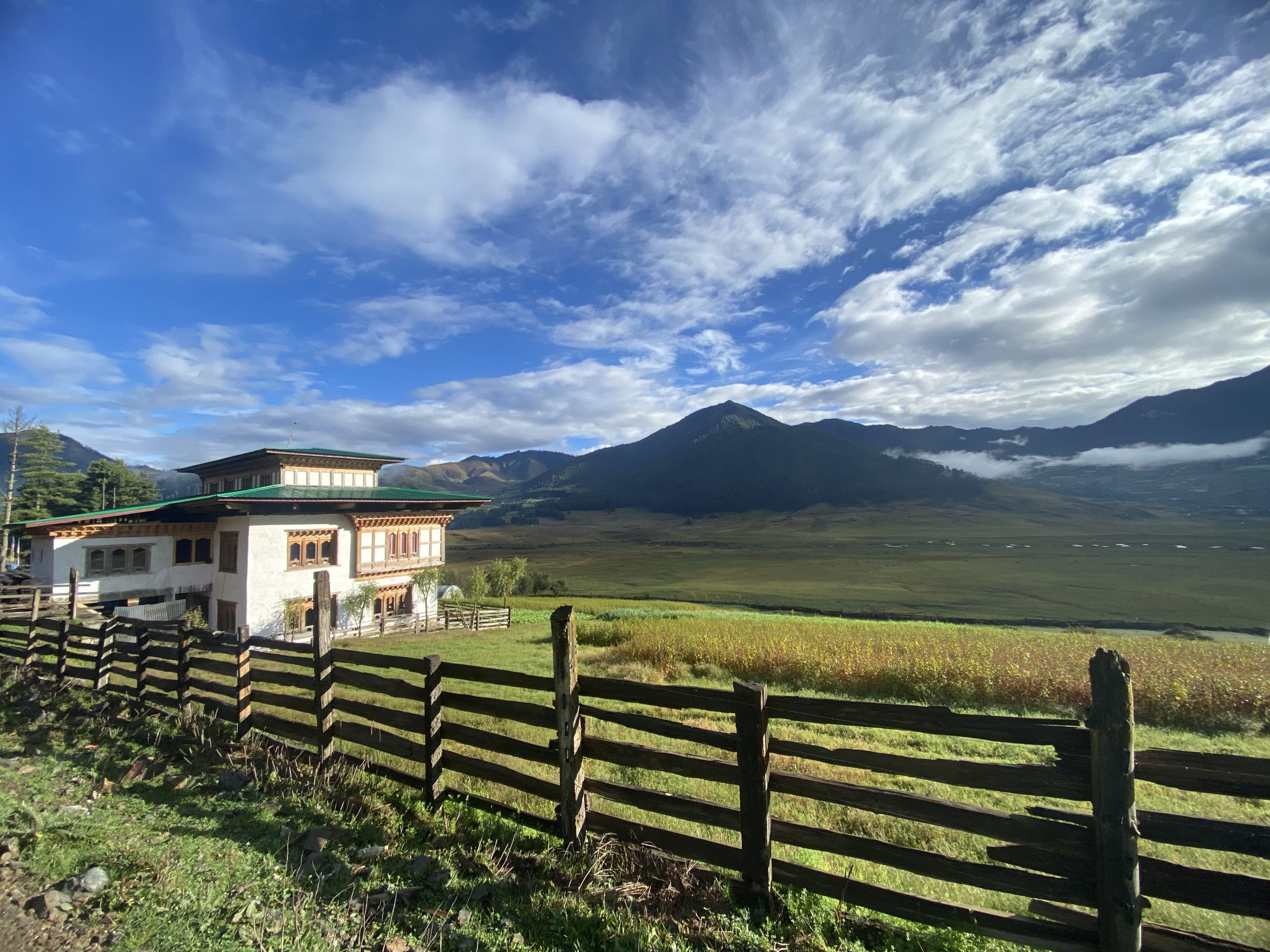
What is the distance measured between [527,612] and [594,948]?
3895cm

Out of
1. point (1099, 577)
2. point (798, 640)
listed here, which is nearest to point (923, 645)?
point (798, 640)

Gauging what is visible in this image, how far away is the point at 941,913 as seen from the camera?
382 centimetres

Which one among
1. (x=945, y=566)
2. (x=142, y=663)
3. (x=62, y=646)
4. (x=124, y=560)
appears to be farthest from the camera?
(x=945, y=566)

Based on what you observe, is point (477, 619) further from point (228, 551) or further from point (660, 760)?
point (660, 760)

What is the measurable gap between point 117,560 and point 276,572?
7.01 metres

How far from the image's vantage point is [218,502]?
1094 inches

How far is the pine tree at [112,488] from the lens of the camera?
5819 centimetres

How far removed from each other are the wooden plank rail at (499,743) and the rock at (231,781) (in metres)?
2.63

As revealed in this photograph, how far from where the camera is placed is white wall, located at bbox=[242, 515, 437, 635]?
2905 cm

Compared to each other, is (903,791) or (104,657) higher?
(903,791)

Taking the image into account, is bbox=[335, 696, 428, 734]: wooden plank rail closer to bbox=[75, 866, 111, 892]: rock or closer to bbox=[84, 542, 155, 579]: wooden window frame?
bbox=[75, 866, 111, 892]: rock

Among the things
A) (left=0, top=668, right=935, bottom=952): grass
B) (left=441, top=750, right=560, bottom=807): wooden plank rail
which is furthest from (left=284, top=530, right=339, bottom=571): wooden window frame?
(left=441, top=750, right=560, bottom=807): wooden plank rail

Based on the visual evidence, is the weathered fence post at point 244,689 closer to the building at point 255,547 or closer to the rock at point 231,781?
the rock at point 231,781

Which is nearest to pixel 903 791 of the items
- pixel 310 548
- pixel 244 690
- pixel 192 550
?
pixel 244 690
